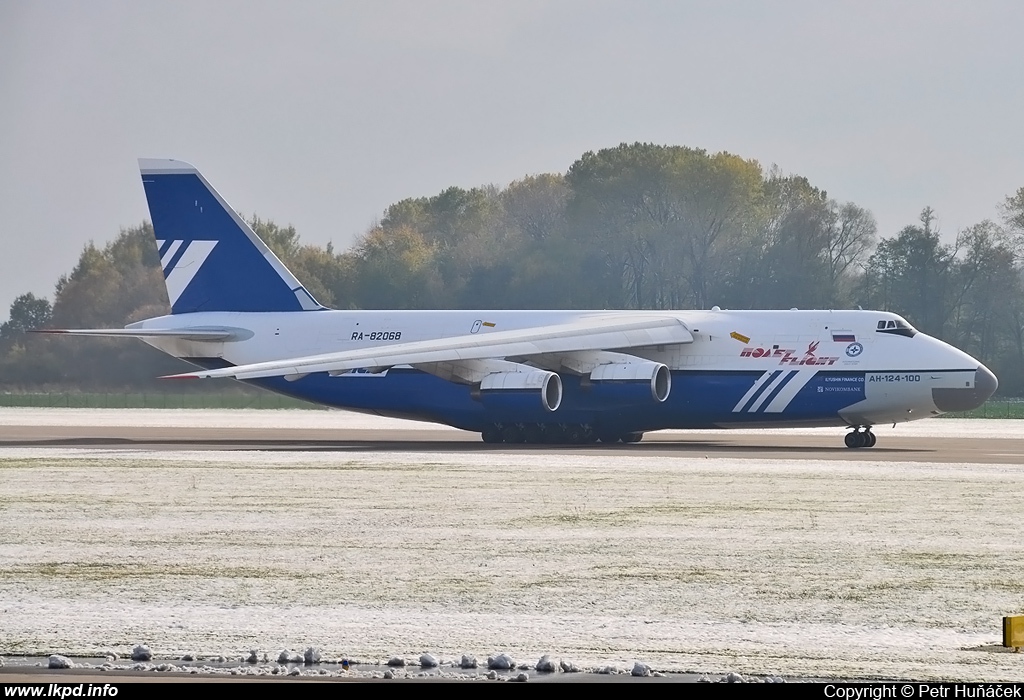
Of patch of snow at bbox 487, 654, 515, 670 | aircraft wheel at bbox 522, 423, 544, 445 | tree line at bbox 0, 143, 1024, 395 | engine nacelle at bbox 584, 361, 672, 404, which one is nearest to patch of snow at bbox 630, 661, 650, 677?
patch of snow at bbox 487, 654, 515, 670

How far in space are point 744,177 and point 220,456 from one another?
50032 mm

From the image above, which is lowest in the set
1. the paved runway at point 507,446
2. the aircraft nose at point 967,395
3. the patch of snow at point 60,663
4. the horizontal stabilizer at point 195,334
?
the patch of snow at point 60,663

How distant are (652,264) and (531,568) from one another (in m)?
57.3

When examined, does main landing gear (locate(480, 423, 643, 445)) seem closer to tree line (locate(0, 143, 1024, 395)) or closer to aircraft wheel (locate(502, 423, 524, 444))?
aircraft wheel (locate(502, 423, 524, 444))

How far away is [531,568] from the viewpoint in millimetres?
14719

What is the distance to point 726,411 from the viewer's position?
121 ft

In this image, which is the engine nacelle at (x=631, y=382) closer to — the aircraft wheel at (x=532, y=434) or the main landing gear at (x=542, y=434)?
the main landing gear at (x=542, y=434)

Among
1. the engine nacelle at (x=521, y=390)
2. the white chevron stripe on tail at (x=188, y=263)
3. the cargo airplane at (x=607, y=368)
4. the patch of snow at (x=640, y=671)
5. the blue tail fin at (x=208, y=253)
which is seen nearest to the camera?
the patch of snow at (x=640, y=671)

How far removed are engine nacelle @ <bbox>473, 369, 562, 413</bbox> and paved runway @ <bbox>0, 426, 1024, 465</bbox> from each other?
3.57 feet

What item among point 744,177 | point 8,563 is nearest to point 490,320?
point 8,563

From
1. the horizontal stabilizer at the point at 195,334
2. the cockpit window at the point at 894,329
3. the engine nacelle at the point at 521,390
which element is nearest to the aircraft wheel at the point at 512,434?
the engine nacelle at the point at 521,390

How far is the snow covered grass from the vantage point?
10.6 metres

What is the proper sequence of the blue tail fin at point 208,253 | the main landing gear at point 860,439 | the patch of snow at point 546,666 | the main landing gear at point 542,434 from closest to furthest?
the patch of snow at point 546,666, the main landing gear at point 860,439, the main landing gear at point 542,434, the blue tail fin at point 208,253

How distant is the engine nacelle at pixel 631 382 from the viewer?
36719 mm
